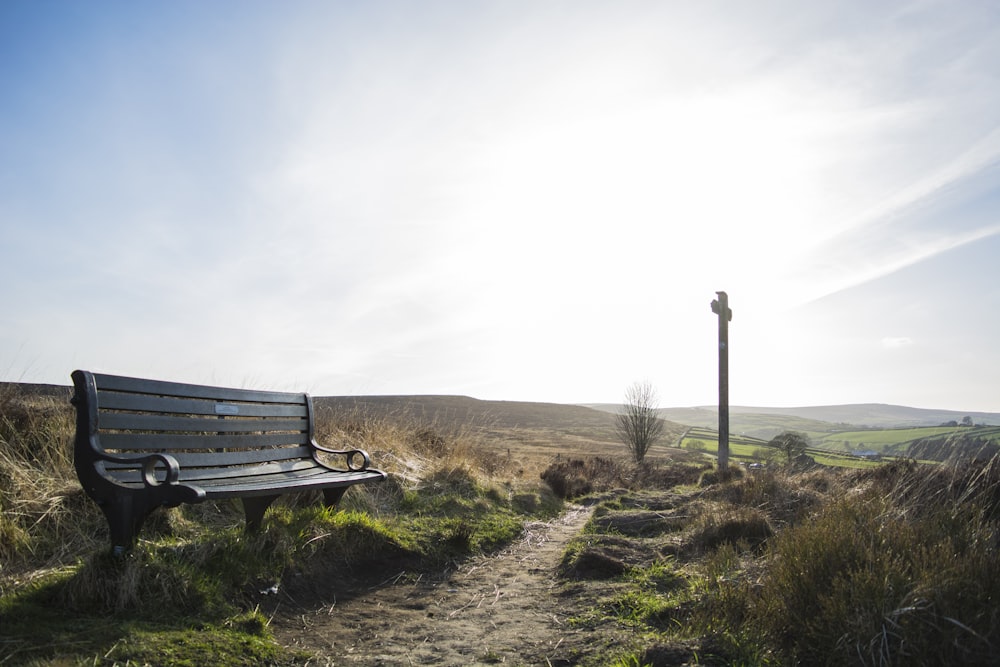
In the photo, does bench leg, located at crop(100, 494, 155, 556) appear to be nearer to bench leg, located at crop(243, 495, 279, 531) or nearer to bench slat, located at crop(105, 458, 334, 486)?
bench slat, located at crop(105, 458, 334, 486)

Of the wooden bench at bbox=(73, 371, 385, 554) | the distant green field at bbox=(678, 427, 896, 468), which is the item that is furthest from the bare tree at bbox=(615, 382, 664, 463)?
the wooden bench at bbox=(73, 371, 385, 554)

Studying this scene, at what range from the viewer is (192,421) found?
4492 millimetres

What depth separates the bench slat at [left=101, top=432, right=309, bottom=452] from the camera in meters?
3.88

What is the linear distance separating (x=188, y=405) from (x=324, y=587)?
66.8 inches

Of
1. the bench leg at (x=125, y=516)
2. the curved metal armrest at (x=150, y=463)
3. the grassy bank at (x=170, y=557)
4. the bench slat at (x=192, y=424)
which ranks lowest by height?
the grassy bank at (x=170, y=557)

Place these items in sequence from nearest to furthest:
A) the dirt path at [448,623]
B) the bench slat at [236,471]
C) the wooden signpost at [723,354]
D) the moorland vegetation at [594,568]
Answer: the moorland vegetation at [594,568] < the dirt path at [448,623] < the bench slat at [236,471] < the wooden signpost at [723,354]

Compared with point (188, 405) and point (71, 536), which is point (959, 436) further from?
point (71, 536)

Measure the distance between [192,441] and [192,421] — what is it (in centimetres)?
15

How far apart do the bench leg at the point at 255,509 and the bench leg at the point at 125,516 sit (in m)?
0.95

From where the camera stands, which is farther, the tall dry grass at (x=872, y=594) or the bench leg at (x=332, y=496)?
the bench leg at (x=332, y=496)

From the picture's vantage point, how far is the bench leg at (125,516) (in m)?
3.46

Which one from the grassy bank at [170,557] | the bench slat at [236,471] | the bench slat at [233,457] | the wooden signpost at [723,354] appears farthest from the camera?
the wooden signpost at [723,354]

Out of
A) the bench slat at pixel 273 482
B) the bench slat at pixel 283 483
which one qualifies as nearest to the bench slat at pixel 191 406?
the bench slat at pixel 273 482

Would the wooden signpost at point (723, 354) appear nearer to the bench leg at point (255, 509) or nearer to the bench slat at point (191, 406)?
the bench slat at point (191, 406)
